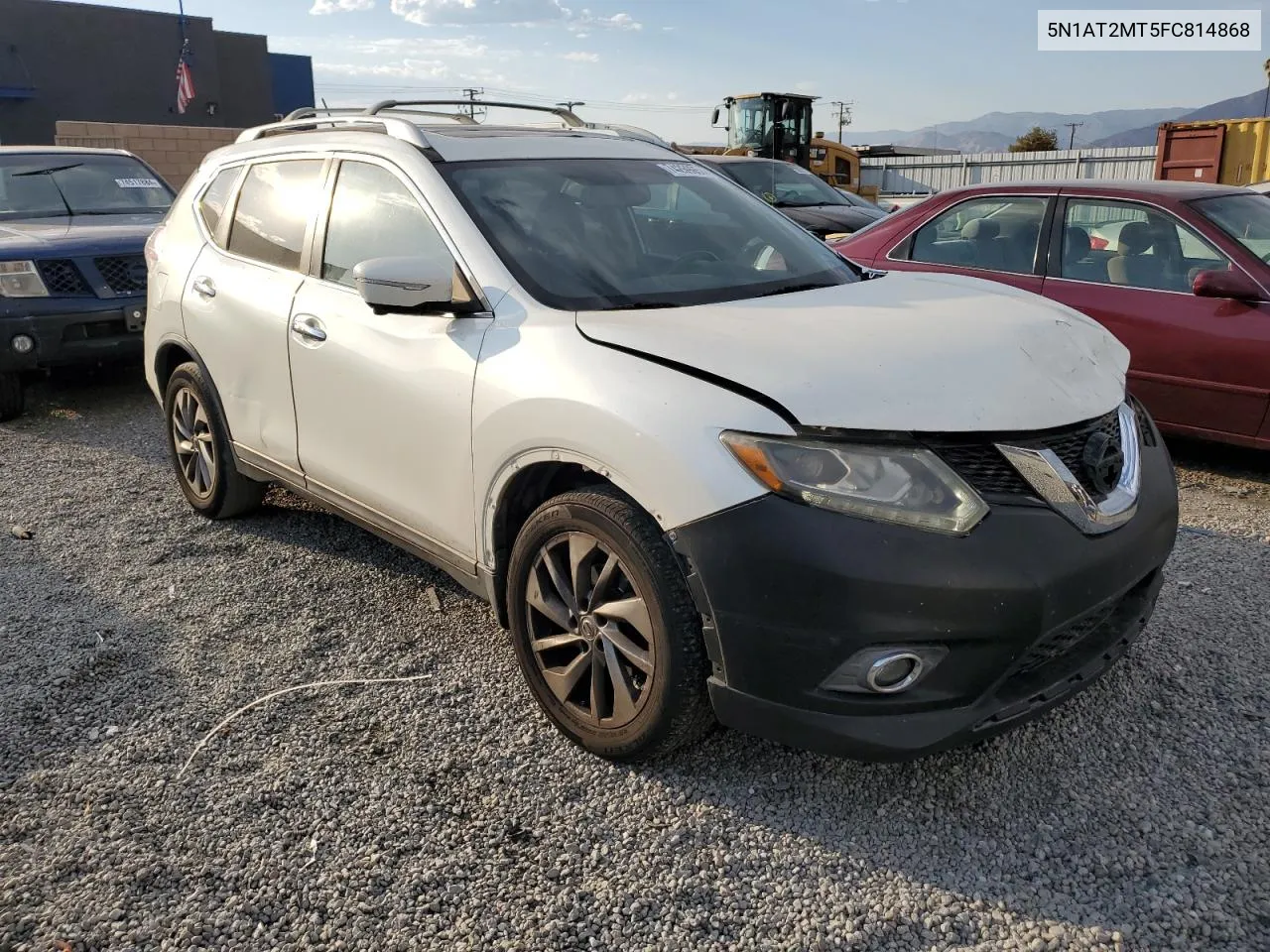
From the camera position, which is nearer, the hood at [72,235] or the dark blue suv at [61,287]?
the dark blue suv at [61,287]

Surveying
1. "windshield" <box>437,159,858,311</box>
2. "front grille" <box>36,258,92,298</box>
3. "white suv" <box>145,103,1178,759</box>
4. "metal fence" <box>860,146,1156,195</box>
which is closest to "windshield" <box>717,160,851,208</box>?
"front grille" <box>36,258,92,298</box>

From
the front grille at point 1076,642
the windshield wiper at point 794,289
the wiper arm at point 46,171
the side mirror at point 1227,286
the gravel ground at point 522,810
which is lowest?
the gravel ground at point 522,810

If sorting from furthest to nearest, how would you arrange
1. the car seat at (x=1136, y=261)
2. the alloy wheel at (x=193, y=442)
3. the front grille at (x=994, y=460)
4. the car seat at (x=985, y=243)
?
the car seat at (x=985, y=243) → the car seat at (x=1136, y=261) → the alloy wheel at (x=193, y=442) → the front grille at (x=994, y=460)

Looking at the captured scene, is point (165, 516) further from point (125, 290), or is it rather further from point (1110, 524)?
point (1110, 524)

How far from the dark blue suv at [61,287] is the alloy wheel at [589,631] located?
17.7 feet

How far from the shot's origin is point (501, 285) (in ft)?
9.86

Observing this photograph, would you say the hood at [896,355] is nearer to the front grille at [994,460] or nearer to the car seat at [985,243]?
the front grille at [994,460]

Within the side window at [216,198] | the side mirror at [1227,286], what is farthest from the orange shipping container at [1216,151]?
the side window at [216,198]

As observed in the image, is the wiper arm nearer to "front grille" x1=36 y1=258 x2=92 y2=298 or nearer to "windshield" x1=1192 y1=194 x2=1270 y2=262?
"front grille" x1=36 y1=258 x2=92 y2=298

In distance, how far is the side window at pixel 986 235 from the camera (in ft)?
18.6

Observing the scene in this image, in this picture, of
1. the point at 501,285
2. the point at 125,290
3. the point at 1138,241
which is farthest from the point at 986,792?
the point at 125,290

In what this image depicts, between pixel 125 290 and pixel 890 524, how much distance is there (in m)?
6.46

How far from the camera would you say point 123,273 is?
7.03m

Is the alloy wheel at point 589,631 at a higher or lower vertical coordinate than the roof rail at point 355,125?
lower
